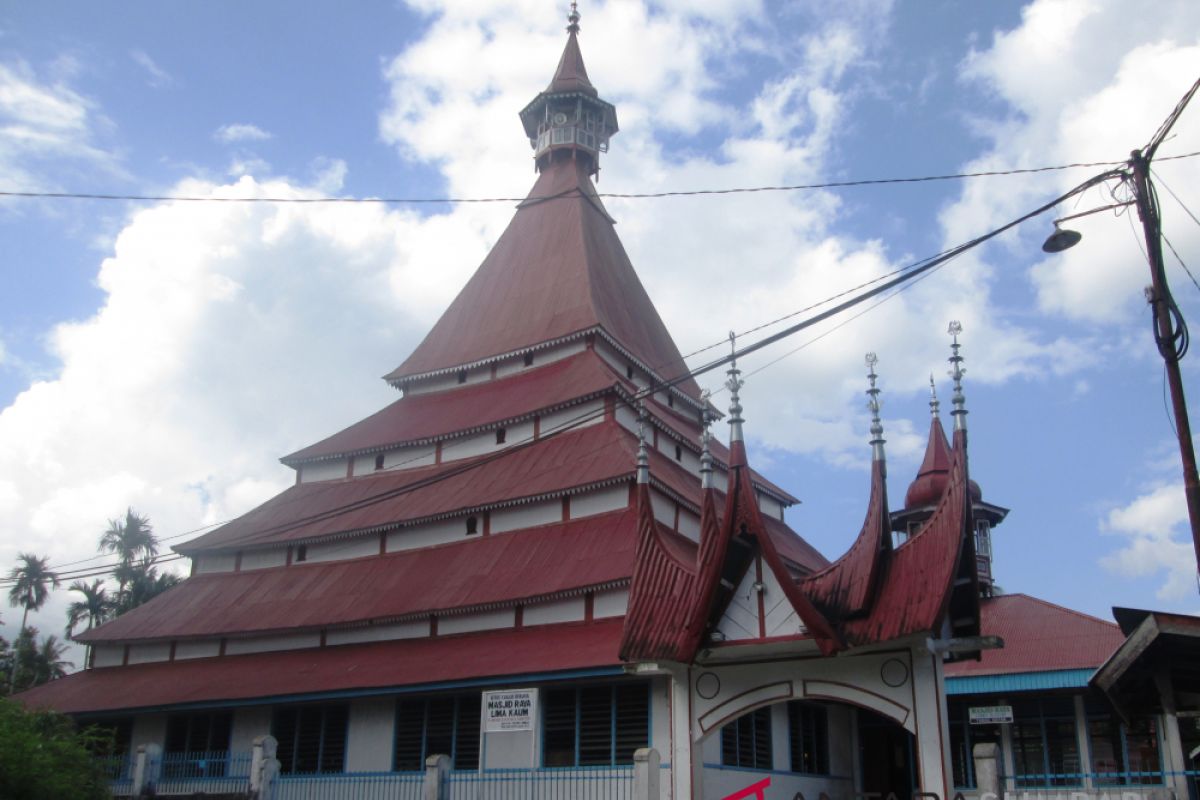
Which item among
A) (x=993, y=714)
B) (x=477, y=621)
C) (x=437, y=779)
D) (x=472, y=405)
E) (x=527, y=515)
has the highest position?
(x=472, y=405)

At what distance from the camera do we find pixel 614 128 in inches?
1560

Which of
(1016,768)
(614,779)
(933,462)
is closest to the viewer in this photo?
(614,779)

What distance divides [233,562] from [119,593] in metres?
23.1

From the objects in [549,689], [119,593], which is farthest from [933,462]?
[119,593]

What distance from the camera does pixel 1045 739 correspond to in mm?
23781

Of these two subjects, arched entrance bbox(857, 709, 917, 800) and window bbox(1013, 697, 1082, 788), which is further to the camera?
arched entrance bbox(857, 709, 917, 800)

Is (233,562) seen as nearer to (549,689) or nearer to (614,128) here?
(549,689)

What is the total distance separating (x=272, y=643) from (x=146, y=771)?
3.97 m

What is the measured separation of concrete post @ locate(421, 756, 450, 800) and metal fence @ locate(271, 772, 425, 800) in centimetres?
48

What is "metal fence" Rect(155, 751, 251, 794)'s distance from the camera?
20516 millimetres

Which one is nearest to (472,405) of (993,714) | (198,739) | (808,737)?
(198,739)

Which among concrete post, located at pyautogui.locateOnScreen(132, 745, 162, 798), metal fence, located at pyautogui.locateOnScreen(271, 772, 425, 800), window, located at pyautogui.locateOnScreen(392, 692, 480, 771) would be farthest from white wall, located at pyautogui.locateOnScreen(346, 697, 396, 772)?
concrete post, located at pyautogui.locateOnScreen(132, 745, 162, 798)

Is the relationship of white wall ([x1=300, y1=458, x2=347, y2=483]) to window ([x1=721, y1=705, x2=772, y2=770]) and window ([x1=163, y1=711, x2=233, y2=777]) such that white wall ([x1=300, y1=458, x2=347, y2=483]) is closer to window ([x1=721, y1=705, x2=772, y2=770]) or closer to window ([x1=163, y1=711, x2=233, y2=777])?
window ([x1=163, y1=711, x2=233, y2=777])

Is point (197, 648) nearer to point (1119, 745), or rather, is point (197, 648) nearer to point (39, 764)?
point (39, 764)
